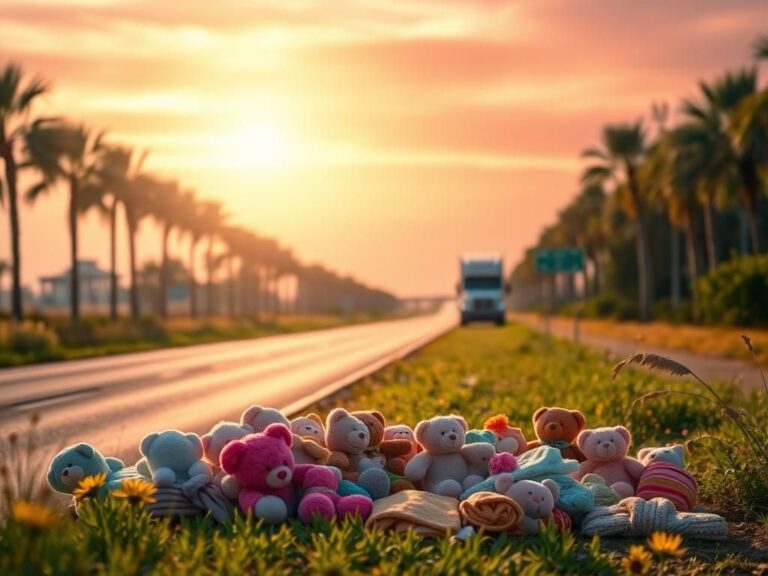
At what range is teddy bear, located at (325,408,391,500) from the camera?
7.31 meters

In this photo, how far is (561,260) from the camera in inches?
1455

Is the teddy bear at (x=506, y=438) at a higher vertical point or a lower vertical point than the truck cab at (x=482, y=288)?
lower

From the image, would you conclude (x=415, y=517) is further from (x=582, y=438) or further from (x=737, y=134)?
(x=737, y=134)

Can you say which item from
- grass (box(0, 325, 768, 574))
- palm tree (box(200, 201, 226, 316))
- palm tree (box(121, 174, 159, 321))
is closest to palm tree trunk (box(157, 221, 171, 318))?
palm tree (box(121, 174, 159, 321))

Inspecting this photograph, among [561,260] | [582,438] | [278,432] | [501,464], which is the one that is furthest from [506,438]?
[561,260]

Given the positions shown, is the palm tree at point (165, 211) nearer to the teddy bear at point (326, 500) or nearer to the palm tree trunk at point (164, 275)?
the palm tree trunk at point (164, 275)

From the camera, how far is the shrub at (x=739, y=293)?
40.9 metres

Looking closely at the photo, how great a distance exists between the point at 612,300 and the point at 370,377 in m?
60.9

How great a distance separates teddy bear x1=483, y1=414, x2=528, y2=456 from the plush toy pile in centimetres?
1

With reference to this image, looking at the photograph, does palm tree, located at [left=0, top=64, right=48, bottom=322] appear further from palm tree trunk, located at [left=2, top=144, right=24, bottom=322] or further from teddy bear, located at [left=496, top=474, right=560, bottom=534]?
teddy bear, located at [left=496, top=474, right=560, bottom=534]

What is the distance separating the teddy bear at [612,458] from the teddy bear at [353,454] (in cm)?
141

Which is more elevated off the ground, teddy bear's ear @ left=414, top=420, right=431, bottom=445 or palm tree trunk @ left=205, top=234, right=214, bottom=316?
palm tree trunk @ left=205, top=234, right=214, bottom=316

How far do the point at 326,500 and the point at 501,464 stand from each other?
4.05 ft

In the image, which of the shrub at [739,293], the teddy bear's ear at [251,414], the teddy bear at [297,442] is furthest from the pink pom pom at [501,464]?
the shrub at [739,293]
